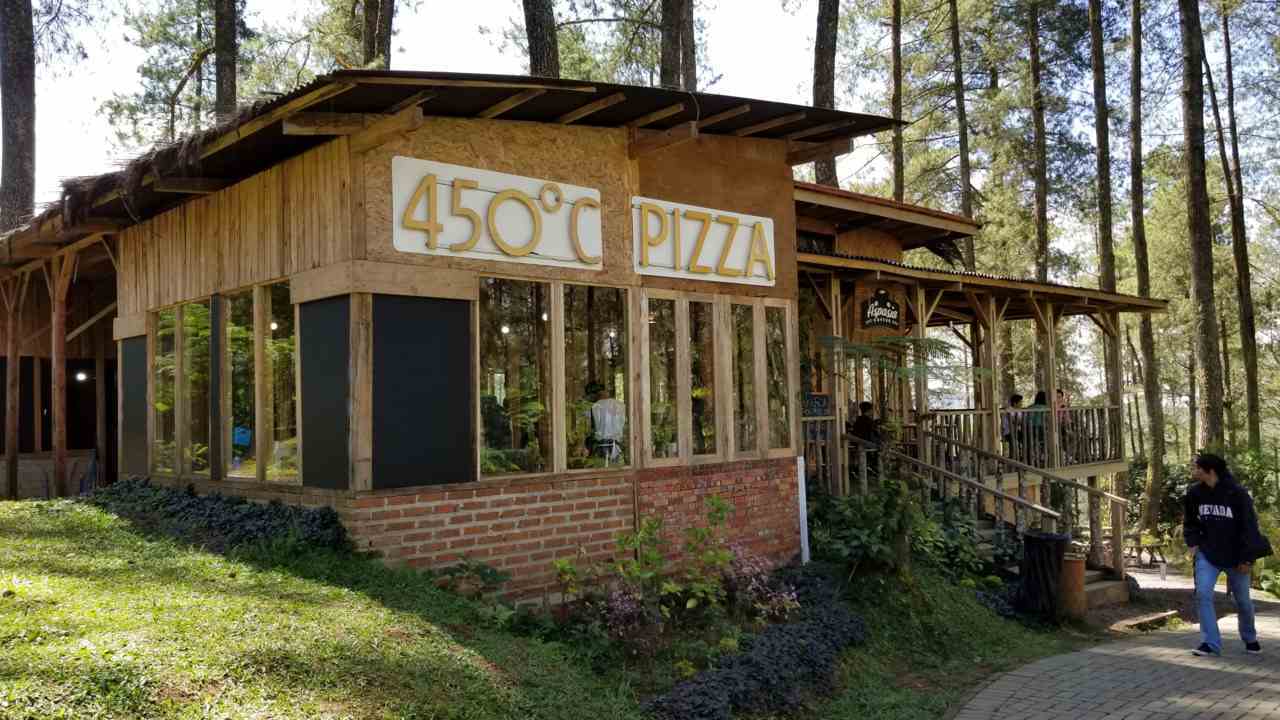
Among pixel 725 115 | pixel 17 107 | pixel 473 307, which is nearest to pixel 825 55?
pixel 725 115

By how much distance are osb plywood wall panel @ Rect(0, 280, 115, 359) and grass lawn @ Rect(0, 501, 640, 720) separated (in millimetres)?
9231

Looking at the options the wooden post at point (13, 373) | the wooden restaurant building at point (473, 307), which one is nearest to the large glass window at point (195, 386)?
the wooden restaurant building at point (473, 307)

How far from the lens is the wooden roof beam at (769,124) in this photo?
9.85 metres

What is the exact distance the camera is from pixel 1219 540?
8.63 m

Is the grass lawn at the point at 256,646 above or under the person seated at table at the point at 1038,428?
under

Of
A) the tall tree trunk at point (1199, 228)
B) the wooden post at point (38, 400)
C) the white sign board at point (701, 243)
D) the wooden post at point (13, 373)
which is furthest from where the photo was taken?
the tall tree trunk at point (1199, 228)

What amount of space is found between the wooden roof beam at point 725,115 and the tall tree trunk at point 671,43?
24.5ft

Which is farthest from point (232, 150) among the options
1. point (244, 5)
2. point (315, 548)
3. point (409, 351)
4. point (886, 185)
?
point (886, 185)

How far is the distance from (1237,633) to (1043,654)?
7.52 ft

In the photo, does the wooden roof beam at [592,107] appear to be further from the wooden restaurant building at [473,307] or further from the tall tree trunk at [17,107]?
the tall tree trunk at [17,107]

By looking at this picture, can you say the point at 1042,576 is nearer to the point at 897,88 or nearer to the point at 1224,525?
the point at 1224,525

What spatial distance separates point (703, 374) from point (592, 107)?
10.3ft

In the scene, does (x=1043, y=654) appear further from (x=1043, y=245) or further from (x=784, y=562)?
(x=1043, y=245)

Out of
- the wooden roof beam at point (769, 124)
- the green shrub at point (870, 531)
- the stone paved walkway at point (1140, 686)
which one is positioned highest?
the wooden roof beam at point (769, 124)
